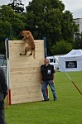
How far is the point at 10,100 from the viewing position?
1573 centimetres

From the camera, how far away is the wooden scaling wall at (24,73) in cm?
1592

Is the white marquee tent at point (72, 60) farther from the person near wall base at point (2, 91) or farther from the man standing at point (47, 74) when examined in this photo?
the person near wall base at point (2, 91)

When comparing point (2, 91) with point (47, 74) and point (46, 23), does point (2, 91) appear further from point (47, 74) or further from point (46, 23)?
point (46, 23)

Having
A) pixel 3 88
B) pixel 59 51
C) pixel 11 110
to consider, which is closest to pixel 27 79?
pixel 11 110

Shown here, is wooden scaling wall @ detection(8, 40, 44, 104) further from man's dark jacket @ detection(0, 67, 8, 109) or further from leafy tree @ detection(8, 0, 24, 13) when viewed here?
leafy tree @ detection(8, 0, 24, 13)

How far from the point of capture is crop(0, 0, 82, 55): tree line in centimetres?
7431

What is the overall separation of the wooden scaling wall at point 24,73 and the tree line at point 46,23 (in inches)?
2179

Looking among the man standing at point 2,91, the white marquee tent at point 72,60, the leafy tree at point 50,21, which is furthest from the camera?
the leafy tree at point 50,21

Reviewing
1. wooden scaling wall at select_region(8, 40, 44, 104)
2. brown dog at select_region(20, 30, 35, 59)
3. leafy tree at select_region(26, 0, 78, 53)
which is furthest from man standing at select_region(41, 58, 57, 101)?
leafy tree at select_region(26, 0, 78, 53)

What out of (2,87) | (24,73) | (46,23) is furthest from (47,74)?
(46,23)

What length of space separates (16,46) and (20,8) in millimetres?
76070

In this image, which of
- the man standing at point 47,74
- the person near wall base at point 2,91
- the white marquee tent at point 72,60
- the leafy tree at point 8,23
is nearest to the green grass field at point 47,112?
the man standing at point 47,74

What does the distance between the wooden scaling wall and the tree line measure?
5535 cm

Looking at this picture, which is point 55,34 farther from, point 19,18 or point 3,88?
point 3,88
